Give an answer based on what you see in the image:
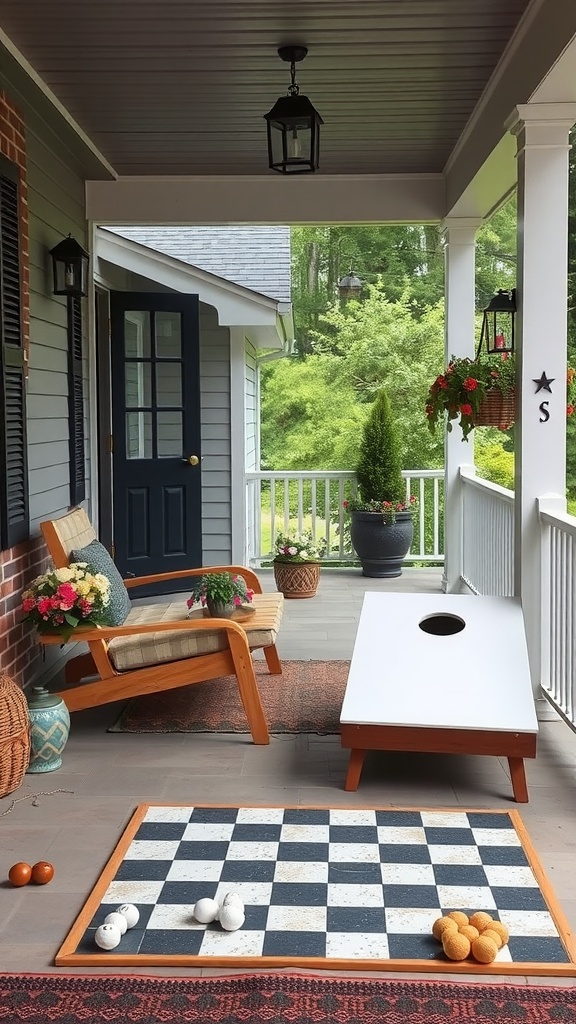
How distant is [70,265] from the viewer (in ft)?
18.1

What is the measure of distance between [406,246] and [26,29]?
14332 millimetres

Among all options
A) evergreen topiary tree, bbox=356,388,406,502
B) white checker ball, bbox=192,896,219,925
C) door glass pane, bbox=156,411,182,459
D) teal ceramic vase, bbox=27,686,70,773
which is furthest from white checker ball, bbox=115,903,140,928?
evergreen topiary tree, bbox=356,388,406,502

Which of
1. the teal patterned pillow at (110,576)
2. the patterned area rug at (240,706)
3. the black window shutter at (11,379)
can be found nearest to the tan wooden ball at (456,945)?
the patterned area rug at (240,706)

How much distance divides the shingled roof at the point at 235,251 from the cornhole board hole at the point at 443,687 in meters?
5.19

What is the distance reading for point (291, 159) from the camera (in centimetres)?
461

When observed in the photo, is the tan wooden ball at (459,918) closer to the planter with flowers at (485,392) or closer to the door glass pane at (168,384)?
the planter with flowers at (485,392)

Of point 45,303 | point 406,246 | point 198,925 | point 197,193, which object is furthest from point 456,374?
point 406,246

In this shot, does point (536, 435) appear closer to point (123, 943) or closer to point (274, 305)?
point (123, 943)

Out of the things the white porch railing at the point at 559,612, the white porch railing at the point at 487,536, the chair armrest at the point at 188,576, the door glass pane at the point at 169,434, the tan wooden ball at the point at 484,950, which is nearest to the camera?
the tan wooden ball at the point at 484,950

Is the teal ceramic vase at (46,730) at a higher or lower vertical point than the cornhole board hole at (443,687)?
lower

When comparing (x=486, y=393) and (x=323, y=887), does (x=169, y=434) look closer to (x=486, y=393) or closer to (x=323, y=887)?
(x=486, y=393)

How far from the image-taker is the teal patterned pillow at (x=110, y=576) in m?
4.63

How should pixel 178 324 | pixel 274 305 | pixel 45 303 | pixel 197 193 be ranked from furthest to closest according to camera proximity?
1. pixel 274 305
2. pixel 178 324
3. pixel 197 193
4. pixel 45 303

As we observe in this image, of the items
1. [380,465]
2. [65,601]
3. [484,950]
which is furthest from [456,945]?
[380,465]
